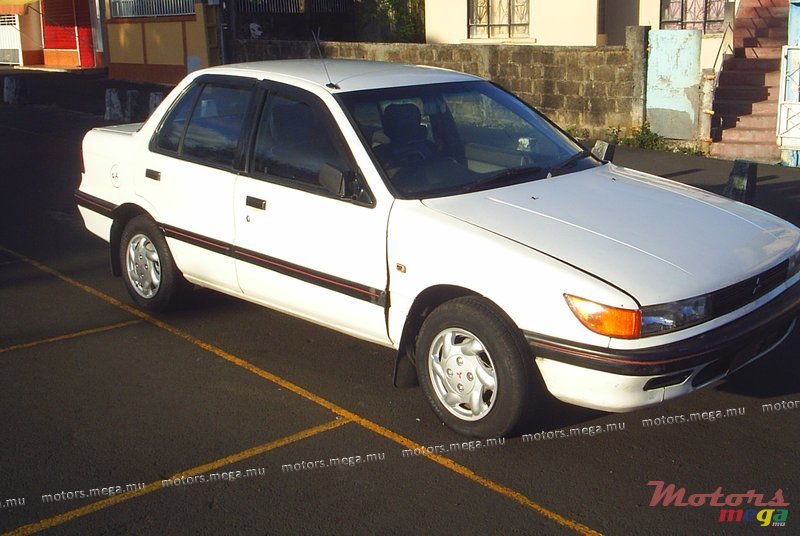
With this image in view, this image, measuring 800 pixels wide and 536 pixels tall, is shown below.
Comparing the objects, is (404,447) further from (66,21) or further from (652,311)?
(66,21)

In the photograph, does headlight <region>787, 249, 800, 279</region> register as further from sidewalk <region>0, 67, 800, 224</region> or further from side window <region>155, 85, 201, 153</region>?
sidewalk <region>0, 67, 800, 224</region>

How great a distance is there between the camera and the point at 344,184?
5.32 meters

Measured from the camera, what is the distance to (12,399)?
18.2ft

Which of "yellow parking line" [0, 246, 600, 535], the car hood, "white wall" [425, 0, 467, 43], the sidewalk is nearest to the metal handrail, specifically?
the sidewalk

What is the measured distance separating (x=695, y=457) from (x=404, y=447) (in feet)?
4.63

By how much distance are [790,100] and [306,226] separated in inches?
363

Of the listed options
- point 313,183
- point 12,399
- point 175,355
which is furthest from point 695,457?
point 12,399

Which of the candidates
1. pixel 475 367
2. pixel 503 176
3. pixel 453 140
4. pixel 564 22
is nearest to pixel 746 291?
pixel 475 367

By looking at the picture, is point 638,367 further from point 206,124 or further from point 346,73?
point 206,124

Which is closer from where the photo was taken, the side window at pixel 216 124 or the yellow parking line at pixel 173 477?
the yellow parking line at pixel 173 477

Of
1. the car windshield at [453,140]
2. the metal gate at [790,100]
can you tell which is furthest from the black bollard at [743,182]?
the metal gate at [790,100]

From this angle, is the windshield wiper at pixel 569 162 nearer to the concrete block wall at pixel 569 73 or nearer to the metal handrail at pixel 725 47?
the concrete block wall at pixel 569 73

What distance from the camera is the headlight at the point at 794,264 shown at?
202 inches

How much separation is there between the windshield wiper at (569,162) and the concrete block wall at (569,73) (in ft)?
29.5
